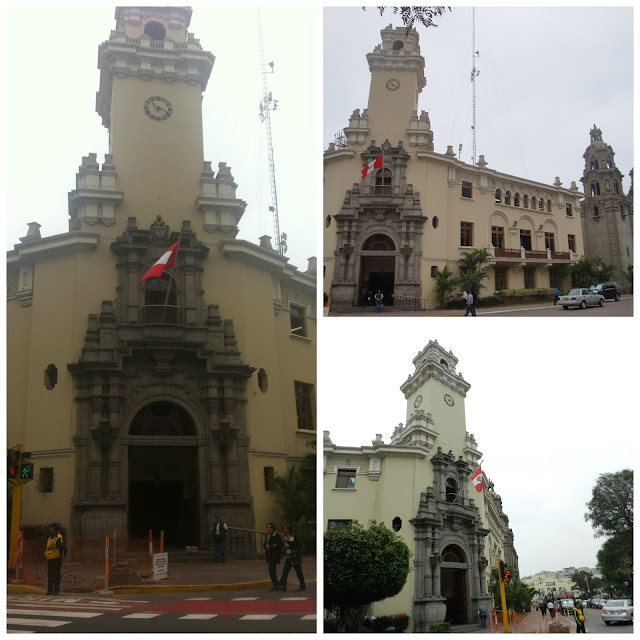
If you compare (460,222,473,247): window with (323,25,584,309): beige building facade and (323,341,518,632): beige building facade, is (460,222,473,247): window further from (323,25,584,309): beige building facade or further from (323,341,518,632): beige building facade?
(323,341,518,632): beige building facade

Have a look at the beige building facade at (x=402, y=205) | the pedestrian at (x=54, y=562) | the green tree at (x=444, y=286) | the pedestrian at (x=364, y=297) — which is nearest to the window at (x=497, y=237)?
the beige building facade at (x=402, y=205)

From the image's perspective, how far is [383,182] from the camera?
16.6 meters

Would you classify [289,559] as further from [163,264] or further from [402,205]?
[402,205]

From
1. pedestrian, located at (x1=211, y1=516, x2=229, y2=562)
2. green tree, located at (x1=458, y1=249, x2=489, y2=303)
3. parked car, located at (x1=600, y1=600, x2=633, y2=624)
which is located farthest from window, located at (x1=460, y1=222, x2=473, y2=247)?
pedestrian, located at (x1=211, y1=516, x2=229, y2=562)

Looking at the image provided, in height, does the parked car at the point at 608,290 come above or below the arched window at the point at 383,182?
below

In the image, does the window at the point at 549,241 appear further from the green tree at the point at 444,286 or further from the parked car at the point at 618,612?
the parked car at the point at 618,612

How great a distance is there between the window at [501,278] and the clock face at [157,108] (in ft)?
31.2

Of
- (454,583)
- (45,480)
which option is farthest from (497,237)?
(45,480)

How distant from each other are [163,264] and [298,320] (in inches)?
110

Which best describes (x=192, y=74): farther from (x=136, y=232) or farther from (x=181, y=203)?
(x=136, y=232)

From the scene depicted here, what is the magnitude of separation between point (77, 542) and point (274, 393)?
4.29 meters

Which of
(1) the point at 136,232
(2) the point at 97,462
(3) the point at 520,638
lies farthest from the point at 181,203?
(3) the point at 520,638

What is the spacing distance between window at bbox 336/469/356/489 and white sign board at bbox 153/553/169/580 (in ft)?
13.3

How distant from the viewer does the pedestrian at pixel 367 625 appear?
12.0m
